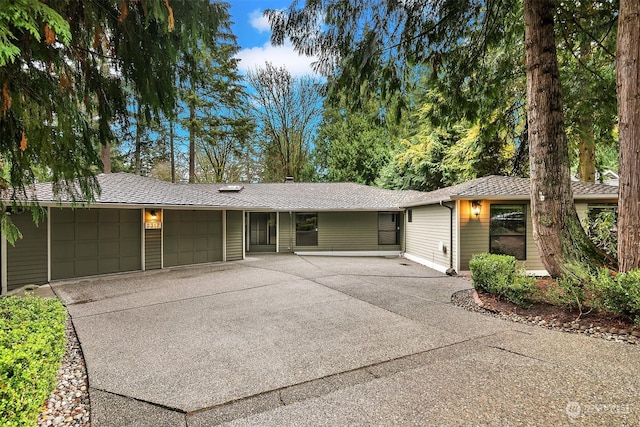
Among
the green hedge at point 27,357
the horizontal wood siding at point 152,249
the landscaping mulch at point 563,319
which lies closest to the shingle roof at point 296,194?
the horizontal wood siding at point 152,249

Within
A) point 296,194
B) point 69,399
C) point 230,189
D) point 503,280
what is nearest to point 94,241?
point 230,189

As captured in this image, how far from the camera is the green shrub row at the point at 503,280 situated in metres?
5.09

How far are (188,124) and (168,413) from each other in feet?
60.0

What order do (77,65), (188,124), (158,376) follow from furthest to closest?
1. (188,124)
2. (77,65)
3. (158,376)

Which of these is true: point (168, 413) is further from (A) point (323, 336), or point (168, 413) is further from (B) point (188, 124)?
(B) point (188, 124)

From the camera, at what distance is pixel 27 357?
2025 mm

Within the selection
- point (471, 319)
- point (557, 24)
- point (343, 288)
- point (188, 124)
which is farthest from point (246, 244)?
point (557, 24)

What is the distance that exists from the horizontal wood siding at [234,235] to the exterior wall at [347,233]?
8.85 ft

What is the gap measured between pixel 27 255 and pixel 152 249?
9.36 feet

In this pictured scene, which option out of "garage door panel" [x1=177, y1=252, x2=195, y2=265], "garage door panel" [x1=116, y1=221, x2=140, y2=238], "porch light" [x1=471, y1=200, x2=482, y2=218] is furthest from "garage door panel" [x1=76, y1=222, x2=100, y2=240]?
"porch light" [x1=471, y1=200, x2=482, y2=218]

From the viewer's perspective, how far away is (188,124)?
18047 millimetres

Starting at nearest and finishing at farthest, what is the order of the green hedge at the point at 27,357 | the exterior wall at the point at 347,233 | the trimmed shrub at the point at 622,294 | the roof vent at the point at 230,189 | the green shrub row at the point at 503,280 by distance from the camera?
the green hedge at the point at 27,357, the trimmed shrub at the point at 622,294, the green shrub row at the point at 503,280, the exterior wall at the point at 347,233, the roof vent at the point at 230,189

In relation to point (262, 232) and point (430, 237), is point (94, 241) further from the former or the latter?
point (430, 237)
